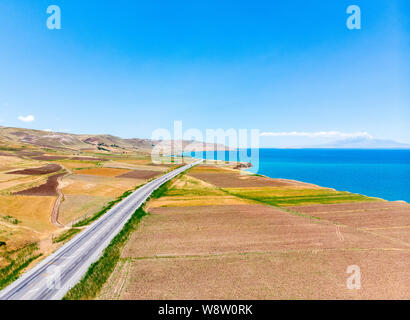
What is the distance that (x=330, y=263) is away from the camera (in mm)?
22953

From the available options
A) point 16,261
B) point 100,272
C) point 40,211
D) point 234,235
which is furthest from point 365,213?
point 40,211

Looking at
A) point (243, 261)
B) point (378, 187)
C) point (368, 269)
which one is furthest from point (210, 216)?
point (378, 187)

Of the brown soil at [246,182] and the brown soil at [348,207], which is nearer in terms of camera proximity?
the brown soil at [348,207]

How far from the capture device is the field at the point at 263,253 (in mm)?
18422

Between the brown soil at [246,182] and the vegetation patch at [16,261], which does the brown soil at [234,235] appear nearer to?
the vegetation patch at [16,261]

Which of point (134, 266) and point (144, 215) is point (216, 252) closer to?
point (134, 266)

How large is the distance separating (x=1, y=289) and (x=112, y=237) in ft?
39.6

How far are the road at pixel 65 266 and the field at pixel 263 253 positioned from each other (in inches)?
148

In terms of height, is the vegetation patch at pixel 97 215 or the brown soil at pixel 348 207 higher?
the vegetation patch at pixel 97 215

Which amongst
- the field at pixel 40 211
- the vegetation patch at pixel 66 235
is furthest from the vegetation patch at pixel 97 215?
the vegetation patch at pixel 66 235

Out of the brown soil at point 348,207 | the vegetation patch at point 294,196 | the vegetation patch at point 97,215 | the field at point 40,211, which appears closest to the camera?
the field at point 40,211

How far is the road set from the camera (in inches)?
711

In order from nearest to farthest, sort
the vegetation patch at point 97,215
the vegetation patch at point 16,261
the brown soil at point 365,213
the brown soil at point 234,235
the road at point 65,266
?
the road at point 65,266 → the vegetation patch at point 16,261 → the brown soil at point 234,235 → the vegetation patch at point 97,215 → the brown soil at point 365,213

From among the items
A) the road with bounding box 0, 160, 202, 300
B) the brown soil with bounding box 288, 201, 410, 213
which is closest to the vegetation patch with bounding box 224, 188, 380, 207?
the brown soil with bounding box 288, 201, 410, 213
